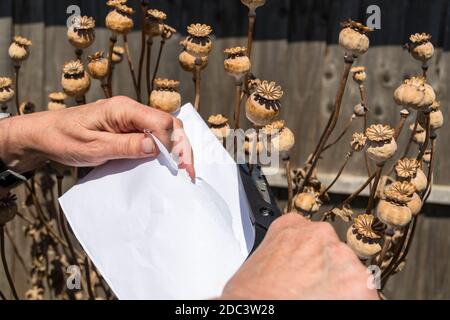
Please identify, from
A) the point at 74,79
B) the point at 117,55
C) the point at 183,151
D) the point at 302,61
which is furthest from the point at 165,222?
the point at 302,61

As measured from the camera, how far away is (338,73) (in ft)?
5.57

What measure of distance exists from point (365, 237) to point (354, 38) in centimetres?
27

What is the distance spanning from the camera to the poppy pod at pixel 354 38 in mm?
878

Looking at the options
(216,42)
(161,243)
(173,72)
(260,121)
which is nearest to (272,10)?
(216,42)

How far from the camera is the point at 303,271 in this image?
647 mm

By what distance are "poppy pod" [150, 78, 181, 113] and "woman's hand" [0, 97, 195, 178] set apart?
5 centimetres

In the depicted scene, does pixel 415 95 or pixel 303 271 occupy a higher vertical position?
pixel 415 95

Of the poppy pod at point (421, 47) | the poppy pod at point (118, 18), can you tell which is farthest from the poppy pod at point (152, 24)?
the poppy pod at point (421, 47)

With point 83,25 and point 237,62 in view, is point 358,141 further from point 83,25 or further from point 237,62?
point 83,25

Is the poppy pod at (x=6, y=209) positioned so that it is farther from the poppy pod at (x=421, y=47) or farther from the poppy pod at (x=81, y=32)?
the poppy pod at (x=421, y=47)

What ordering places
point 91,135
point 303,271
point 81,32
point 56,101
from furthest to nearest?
point 56,101
point 81,32
point 91,135
point 303,271

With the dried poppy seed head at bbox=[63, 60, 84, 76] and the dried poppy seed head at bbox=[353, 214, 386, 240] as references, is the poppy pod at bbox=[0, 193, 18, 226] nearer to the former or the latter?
the dried poppy seed head at bbox=[63, 60, 84, 76]

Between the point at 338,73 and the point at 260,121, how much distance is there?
92 cm

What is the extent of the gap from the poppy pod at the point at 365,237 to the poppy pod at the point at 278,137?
142 millimetres
